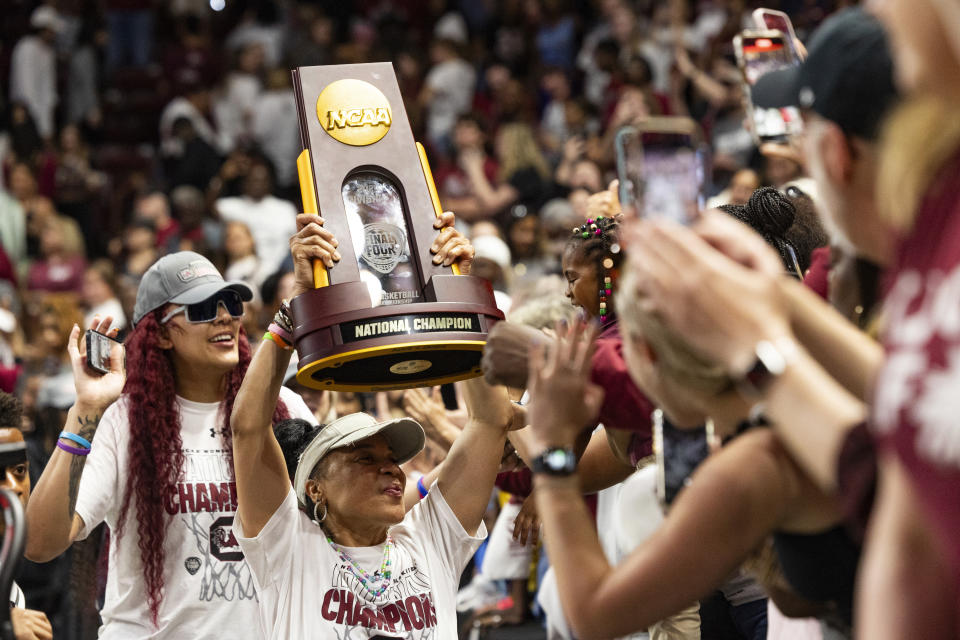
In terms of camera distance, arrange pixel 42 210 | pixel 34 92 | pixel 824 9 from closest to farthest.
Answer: pixel 824 9
pixel 42 210
pixel 34 92

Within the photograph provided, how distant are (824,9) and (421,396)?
19.5 feet

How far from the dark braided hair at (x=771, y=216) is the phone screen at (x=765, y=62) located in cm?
33

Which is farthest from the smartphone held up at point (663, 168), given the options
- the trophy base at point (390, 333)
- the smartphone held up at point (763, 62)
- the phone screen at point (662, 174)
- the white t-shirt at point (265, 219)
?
the white t-shirt at point (265, 219)

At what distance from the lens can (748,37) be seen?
3.66 metres

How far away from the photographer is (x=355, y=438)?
320 cm

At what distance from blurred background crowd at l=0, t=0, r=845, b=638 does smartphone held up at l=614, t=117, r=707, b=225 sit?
386cm

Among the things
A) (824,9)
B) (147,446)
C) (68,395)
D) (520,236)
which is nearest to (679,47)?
(824,9)

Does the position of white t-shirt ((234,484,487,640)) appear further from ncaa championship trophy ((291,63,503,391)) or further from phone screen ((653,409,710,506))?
phone screen ((653,409,710,506))

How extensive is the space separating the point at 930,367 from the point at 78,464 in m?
2.49

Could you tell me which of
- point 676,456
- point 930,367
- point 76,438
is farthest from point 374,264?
point 930,367

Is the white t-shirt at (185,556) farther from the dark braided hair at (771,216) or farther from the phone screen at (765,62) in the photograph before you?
the phone screen at (765,62)

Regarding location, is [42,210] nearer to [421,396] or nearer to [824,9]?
[824,9]

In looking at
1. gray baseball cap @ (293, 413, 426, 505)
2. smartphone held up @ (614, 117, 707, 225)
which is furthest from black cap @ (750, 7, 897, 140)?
gray baseball cap @ (293, 413, 426, 505)

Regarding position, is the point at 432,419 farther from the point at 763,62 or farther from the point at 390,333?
the point at 763,62
